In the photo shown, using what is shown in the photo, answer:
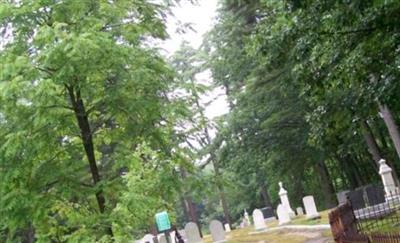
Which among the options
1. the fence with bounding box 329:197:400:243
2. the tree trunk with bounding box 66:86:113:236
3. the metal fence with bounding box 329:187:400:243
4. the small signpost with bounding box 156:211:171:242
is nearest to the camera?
the metal fence with bounding box 329:187:400:243

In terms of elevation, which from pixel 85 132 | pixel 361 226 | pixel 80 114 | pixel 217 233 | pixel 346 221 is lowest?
pixel 361 226

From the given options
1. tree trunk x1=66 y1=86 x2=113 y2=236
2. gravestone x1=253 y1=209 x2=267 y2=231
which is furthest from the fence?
gravestone x1=253 y1=209 x2=267 y2=231

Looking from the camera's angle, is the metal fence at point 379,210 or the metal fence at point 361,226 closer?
the metal fence at point 361,226

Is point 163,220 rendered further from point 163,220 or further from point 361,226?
point 361,226

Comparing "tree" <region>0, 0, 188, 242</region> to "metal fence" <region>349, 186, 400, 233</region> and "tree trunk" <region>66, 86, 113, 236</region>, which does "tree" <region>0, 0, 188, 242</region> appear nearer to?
"tree trunk" <region>66, 86, 113, 236</region>

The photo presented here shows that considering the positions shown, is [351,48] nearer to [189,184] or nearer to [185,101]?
[185,101]

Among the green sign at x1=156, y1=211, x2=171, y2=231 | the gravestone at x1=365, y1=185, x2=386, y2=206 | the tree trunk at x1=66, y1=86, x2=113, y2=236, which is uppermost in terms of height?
the tree trunk at x1=66, y1=86, x2=113, y2=236

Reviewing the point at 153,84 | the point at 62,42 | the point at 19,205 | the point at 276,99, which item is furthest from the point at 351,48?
the point at 276,99

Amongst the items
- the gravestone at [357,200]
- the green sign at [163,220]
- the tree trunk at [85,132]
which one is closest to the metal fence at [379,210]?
the gravestone at [357,200]

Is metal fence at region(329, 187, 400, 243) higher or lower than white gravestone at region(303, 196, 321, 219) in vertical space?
lower

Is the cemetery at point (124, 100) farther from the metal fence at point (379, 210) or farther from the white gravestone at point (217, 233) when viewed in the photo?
the white gravestone at point (217, 233)

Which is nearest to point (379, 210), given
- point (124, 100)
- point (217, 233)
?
point (217, 233)

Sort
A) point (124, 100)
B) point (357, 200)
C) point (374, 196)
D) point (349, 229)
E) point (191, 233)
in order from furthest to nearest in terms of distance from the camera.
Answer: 1. point (191, 233)
2. point (374, 196)
3. point (357, 200)
4. point (349, 229)
5. point (124, 100)

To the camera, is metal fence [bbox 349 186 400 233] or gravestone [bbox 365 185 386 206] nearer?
metal fence [bbox 349 186 400 233]
